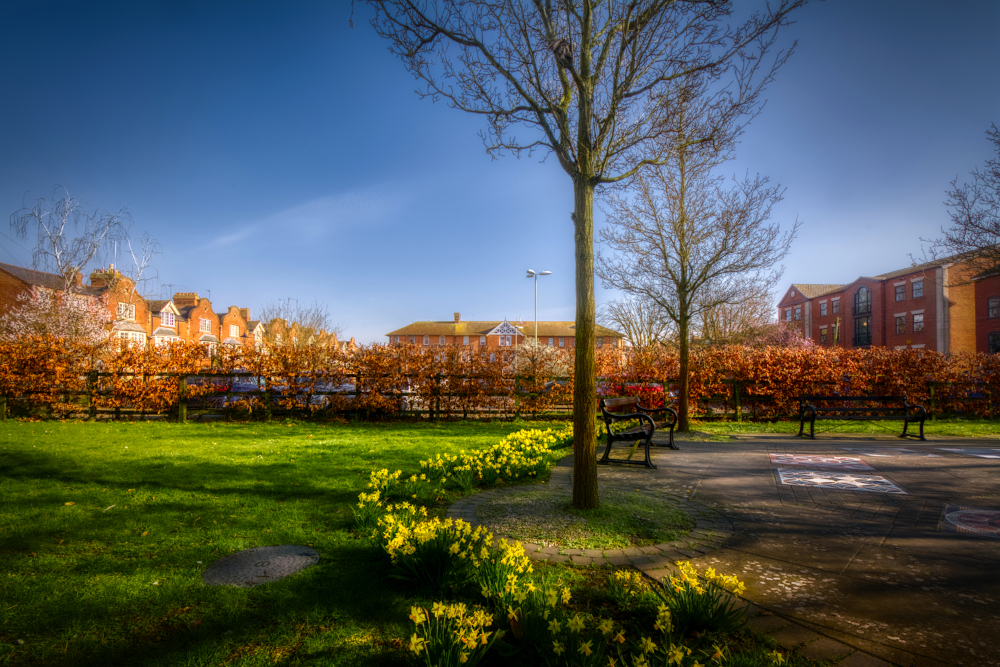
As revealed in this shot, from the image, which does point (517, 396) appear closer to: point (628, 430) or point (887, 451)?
point (628, 430)

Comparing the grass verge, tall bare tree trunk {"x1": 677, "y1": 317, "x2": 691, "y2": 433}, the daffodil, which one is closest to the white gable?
tall bare tree trunk {"x1": 677, "y1": 317, "x2": 691, "y2": 433}

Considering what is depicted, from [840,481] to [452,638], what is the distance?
553cm

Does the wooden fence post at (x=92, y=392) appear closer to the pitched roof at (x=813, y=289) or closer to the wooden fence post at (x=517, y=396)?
the wooden fence post at (x=517, y=396)

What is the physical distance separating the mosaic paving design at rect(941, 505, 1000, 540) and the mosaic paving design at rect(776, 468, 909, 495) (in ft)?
2.10

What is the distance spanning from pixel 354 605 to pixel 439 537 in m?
0.59

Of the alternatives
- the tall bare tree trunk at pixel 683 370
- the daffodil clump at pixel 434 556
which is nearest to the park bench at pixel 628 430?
the tall bare tree trunk at pixel 683 370

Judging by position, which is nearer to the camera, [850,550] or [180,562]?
[180,562]

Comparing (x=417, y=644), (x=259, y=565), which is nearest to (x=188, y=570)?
(x=259, y=565)

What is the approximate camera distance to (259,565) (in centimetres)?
317

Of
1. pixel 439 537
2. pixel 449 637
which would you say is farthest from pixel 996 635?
pixel 439 537

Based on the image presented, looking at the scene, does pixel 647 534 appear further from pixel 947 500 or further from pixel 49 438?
pixel 49 438

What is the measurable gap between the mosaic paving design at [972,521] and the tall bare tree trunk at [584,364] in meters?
2.89

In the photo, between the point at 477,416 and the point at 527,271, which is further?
the point at 527,271

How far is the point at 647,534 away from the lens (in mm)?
3770
